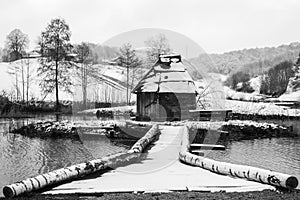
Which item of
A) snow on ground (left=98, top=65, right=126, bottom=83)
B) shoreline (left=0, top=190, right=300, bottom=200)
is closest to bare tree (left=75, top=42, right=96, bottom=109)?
snow on ground (left=98, top=65, right=126, bottom=83)

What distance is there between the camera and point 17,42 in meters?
76.6

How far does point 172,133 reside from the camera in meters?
20.1

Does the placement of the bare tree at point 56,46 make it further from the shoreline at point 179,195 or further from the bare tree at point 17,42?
the bare tree at point 17,42

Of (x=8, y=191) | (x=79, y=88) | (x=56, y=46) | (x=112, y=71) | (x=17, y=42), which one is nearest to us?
(x=8, y=191)

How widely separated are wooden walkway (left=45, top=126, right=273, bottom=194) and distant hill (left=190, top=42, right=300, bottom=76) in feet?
397

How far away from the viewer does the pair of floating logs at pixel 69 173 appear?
839cm

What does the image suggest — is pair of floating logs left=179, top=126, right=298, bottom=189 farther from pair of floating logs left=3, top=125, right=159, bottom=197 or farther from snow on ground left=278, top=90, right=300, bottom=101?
snow on ground left=278, top=90, right=300, bottom=101

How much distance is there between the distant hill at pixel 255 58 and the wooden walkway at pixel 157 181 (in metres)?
121

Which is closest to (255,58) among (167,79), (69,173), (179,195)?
(167,79)

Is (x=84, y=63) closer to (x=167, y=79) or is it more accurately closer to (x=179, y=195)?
(x=167, y=79)

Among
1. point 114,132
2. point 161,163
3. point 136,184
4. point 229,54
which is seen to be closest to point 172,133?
point 114,132

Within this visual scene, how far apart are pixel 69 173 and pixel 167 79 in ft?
63.8

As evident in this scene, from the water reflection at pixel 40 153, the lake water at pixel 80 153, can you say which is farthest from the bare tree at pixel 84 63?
the lake water at pixel 80 153

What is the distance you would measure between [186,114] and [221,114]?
2943 mm
